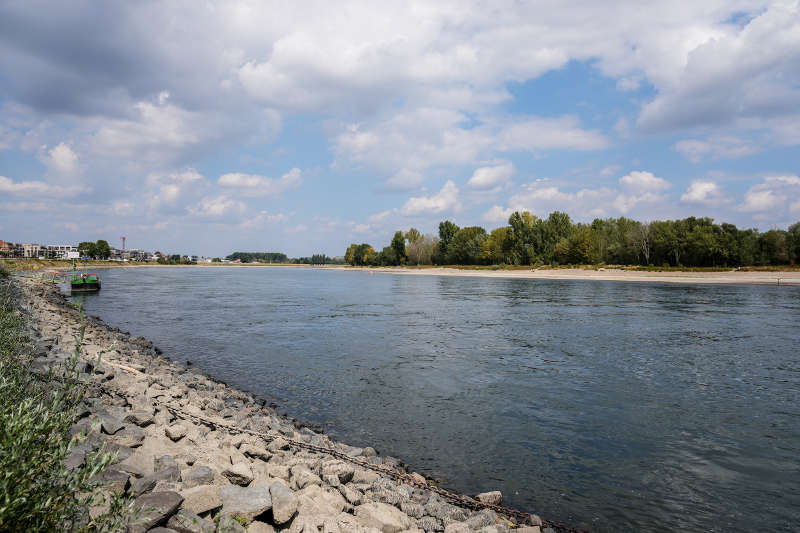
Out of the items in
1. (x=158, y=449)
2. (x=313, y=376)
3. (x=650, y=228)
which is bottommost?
(x=313, y=376)

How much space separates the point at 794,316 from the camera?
109 feet

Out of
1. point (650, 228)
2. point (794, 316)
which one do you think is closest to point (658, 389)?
point (794, 316)

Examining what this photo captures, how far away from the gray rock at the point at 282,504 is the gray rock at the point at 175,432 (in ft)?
9.52

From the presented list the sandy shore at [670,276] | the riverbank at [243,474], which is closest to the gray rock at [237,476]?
the riverbank at [243,474]

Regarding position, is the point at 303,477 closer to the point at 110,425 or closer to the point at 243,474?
the point at 243,474

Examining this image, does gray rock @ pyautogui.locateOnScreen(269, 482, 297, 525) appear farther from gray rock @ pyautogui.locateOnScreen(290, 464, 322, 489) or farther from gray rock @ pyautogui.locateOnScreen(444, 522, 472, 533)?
gray rock @ pyautogui.locateOnScreen(444, 522, 472, 533)

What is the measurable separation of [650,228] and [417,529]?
122376 millimetres

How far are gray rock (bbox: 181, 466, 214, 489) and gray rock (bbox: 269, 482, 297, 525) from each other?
2.88 feet

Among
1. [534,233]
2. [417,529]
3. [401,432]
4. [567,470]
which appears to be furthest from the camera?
[534,233]

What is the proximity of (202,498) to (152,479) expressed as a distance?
763 millimetres

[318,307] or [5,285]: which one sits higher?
[5,285]

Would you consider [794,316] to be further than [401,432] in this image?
Yes

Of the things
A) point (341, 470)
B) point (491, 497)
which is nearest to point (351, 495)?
point (341, 470)

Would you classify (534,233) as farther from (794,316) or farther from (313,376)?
(313,376)
